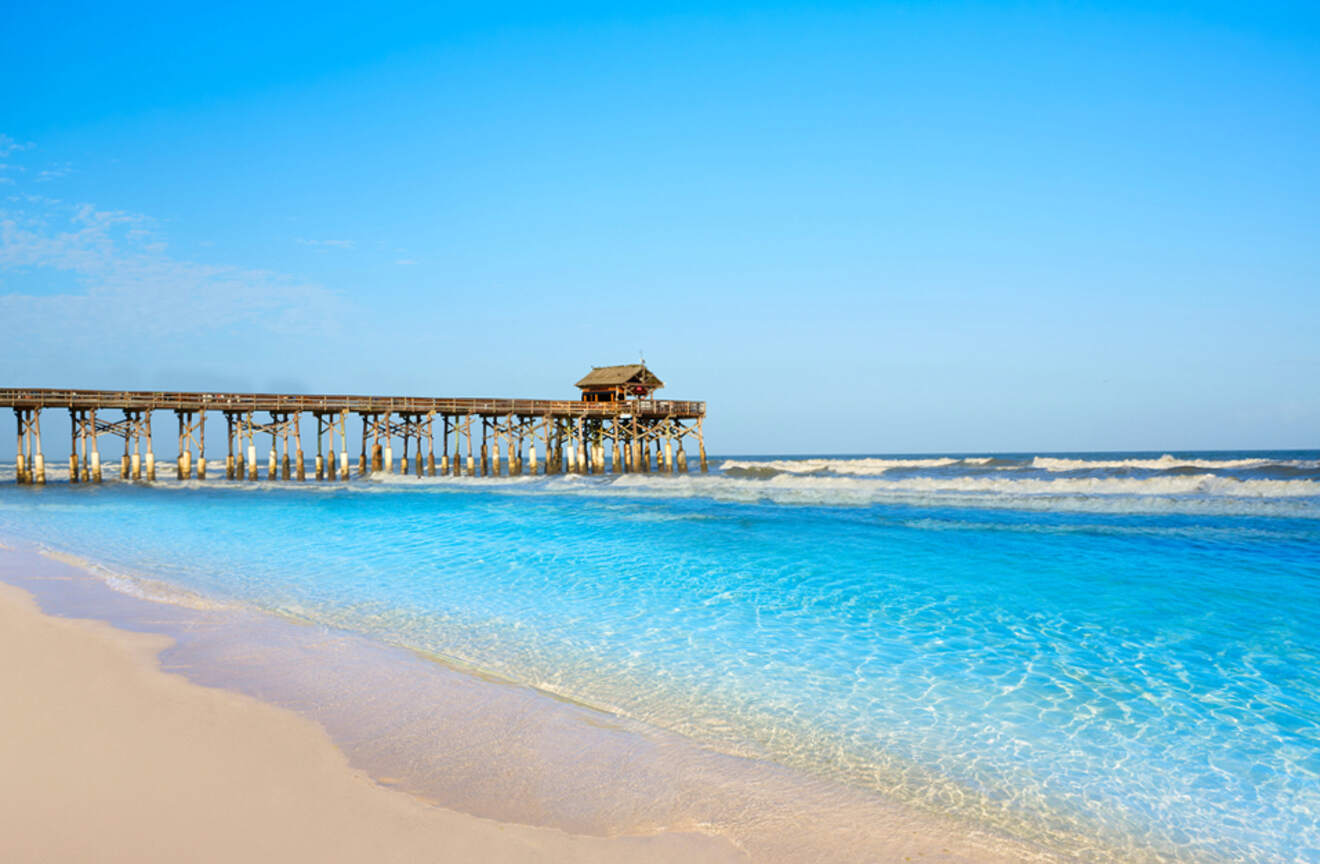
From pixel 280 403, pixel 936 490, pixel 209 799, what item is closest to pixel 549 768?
pixel 209 799

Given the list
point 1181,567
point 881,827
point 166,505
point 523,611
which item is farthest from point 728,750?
point 166,505

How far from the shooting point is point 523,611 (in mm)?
9453

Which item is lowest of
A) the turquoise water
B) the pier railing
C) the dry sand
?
the turquoise water

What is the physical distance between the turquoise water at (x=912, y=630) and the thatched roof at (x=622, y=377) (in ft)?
87.8

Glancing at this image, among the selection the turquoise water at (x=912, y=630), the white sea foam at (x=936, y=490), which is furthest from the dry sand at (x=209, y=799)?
the white sea foam at (x=936, y=490)

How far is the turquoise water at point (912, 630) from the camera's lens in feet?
15.6

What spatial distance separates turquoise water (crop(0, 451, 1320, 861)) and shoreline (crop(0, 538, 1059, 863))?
0.39 metres

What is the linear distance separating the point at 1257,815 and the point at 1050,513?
18.4m

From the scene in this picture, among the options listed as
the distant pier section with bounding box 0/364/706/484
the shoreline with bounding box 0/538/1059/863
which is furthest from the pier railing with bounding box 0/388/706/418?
the shoreline with bounding box 0/538/1059/863

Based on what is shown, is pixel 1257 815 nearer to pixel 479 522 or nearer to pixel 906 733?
pixel 906 733

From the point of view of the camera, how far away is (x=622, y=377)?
4650 cm

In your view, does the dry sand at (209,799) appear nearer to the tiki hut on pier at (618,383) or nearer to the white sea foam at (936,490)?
the white sea foam at (936,490)

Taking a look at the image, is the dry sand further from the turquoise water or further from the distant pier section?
the distant pier section

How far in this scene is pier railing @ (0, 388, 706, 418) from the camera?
3484 cm
